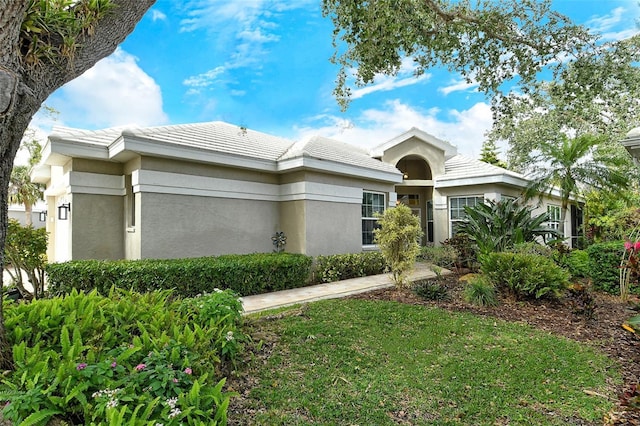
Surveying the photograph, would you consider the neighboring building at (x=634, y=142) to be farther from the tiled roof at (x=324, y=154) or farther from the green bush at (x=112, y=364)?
the green bush at (x=112, y=364)

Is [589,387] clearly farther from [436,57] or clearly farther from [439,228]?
[439,228]

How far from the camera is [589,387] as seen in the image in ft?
13.3

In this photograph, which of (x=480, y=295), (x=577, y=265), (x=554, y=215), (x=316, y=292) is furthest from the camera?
(x=554, y=215)

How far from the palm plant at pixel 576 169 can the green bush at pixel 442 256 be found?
17.2ft

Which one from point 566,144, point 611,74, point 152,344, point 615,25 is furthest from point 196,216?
point 566,144

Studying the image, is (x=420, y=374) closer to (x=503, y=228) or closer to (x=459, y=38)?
(x=459, y=38)

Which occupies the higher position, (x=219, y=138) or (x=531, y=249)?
(x=219, y=138)

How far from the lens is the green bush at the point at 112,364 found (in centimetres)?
259

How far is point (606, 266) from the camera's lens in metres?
8.83

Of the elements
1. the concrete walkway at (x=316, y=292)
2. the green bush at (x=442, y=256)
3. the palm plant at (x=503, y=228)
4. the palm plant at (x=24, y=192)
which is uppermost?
the palm plant at (x=24, y=192)

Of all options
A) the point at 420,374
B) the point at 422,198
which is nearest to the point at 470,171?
the point at 422,198

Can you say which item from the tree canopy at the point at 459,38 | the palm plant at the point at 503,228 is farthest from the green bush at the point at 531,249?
the tree canopy at the point at 459,38

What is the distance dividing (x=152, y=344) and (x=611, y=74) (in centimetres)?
972

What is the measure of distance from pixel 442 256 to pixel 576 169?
285 inches
